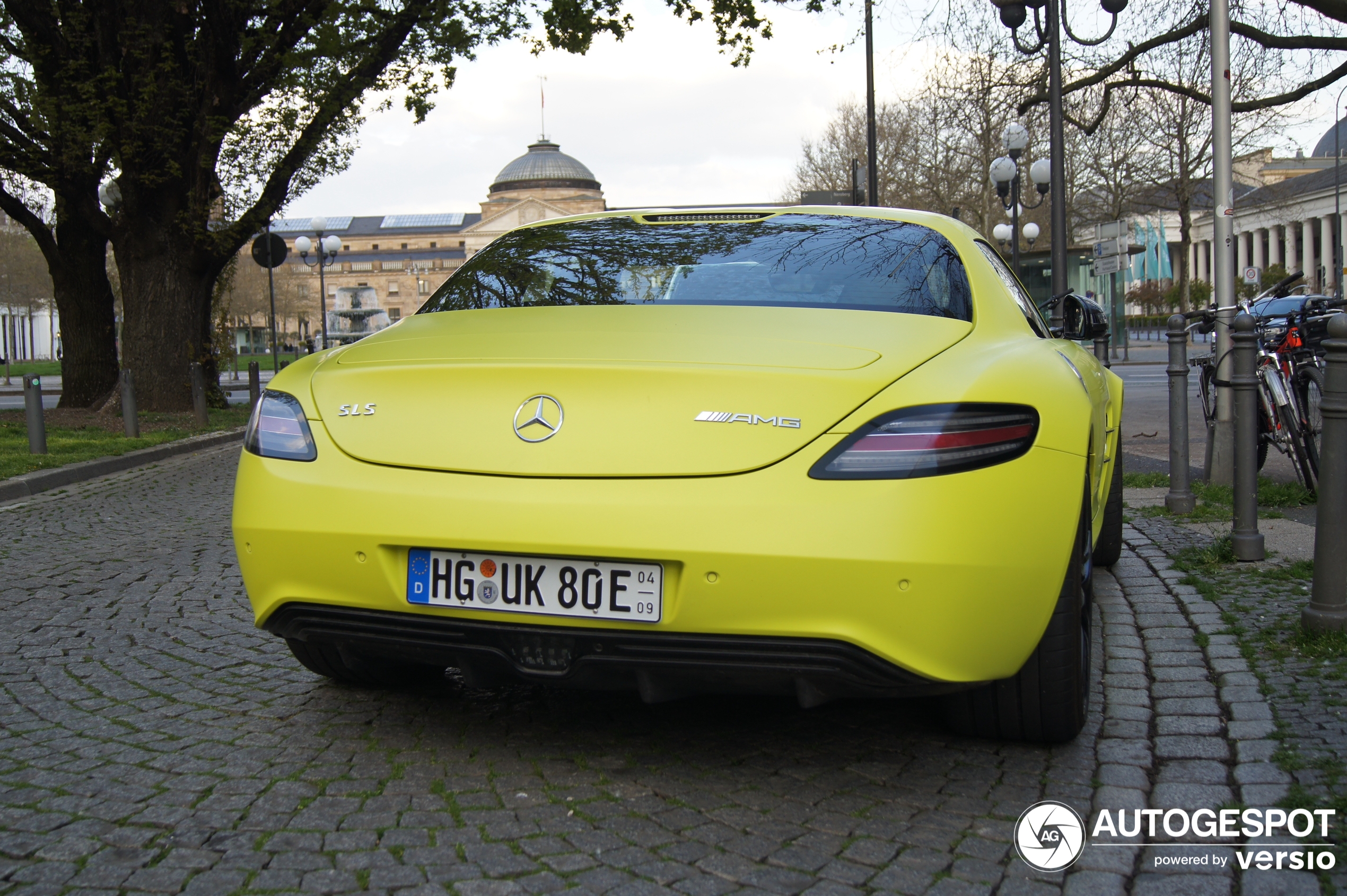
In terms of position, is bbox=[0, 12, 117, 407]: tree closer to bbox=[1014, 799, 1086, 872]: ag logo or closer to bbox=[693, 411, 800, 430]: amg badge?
bbox=[693, 411, 800, 430]: amg badge

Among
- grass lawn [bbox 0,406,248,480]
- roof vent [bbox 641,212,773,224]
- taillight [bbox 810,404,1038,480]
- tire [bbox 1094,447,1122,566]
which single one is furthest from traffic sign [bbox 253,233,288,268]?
taillight [bbox 810,404,1038,480]

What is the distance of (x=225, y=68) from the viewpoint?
643 inches

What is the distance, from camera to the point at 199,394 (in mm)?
15312

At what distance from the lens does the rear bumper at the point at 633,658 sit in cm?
263

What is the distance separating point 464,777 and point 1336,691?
2371 mm

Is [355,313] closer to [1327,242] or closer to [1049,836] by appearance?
[1049,836]

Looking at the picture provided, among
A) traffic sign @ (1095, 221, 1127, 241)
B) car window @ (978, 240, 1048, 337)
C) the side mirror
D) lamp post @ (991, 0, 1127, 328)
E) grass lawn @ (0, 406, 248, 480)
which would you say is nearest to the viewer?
car window @ (978, 240, 1048, 337)

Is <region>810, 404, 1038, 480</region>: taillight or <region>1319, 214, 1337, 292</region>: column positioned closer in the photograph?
<region>810, 404, 1038, 480</region>: taillight

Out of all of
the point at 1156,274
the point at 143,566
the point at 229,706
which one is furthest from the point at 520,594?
the point at 1156,274

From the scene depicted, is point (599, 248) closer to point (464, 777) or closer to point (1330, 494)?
point (464, 777)

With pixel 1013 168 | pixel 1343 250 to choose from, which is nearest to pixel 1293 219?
pixel 1343 250

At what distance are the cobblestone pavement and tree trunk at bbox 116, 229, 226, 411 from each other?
1306 centimetres

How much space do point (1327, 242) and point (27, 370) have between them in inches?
3129

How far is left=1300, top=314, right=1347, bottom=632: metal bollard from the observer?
3945 millimetres
